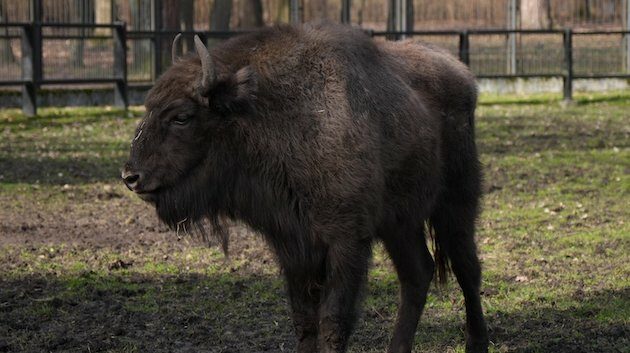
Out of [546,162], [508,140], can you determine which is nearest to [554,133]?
[508,140]

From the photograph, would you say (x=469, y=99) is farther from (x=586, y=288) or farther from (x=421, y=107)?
(x=586, y=288)

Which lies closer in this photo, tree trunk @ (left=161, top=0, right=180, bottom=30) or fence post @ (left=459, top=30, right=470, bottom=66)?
fence post @ (left=459, top=30, right=470, bottom=66)

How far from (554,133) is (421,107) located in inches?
479

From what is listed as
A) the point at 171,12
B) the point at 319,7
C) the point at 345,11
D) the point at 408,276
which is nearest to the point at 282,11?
the point at 319,7

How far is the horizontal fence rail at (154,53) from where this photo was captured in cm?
2125

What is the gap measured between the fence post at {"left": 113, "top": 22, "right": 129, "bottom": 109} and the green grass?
6758mm

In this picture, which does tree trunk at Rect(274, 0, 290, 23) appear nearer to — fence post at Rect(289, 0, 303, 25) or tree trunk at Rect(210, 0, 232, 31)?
fence post at Rect(289, 0, 303, 25)

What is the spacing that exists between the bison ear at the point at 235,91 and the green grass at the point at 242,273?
1713 millimetres

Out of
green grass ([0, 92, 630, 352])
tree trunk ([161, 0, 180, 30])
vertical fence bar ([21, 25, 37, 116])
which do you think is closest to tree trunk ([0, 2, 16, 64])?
vertical fence bar ([21, 25, 37, 116])

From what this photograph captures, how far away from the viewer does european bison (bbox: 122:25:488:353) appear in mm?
5820

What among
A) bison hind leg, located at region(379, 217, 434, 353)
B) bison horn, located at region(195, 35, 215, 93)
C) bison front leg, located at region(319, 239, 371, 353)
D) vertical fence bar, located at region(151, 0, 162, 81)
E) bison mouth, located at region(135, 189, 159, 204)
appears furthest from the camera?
vertical fence bar, located at region(151, 0, 162, 81)

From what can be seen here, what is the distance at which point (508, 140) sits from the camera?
17.4 metres

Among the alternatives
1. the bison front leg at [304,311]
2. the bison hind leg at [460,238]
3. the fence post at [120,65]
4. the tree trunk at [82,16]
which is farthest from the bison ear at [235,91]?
the tree trunk at [82,16]

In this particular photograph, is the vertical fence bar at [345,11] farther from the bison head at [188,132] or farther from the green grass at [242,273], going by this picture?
the bison head at [188,132]
